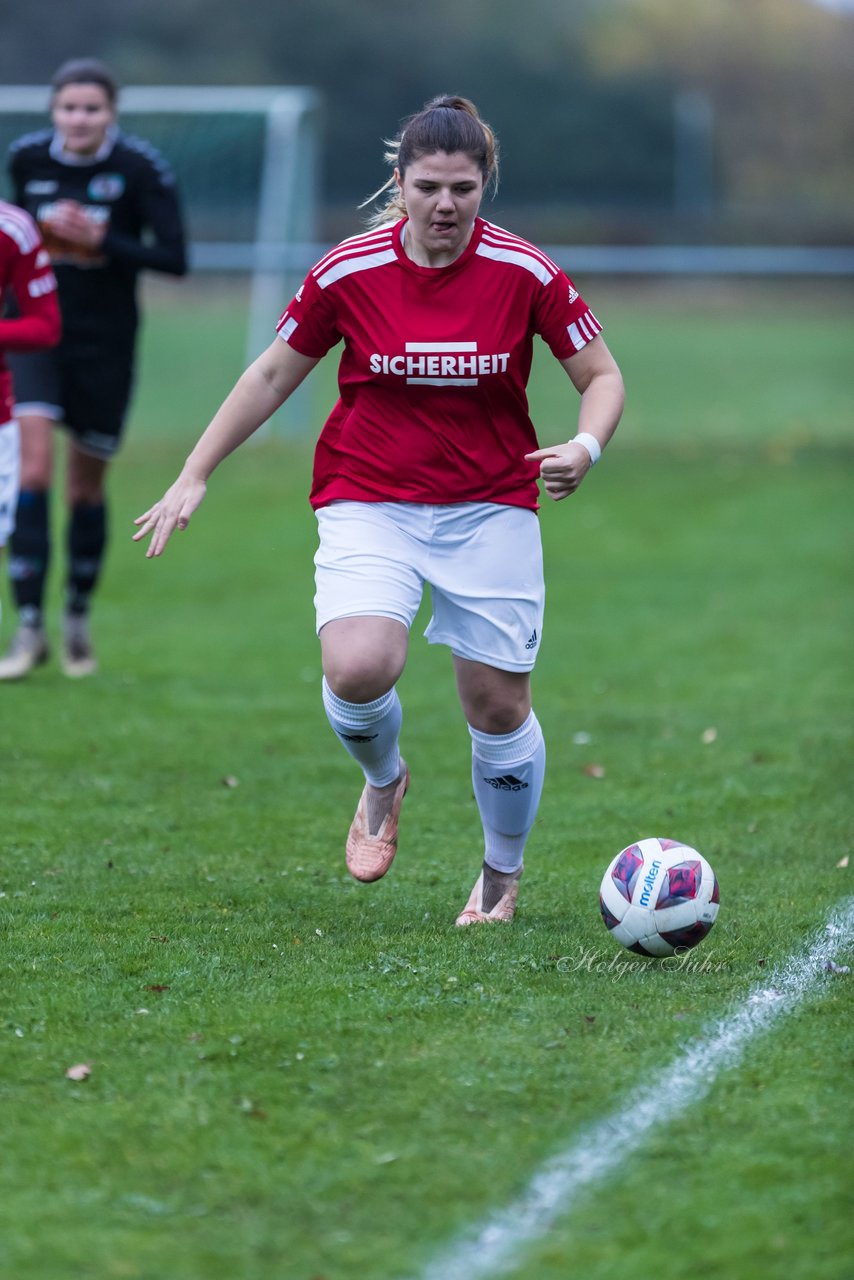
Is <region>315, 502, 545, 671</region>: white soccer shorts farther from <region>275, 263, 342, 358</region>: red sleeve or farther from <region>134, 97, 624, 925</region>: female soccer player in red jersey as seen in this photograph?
<region>275, 263, 342, 358</region>: red sleeve

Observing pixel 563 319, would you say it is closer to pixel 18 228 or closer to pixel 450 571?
pixel 450 571

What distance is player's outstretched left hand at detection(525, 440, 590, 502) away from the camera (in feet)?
13.9

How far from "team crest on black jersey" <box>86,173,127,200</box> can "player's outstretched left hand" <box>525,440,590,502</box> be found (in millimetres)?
4580

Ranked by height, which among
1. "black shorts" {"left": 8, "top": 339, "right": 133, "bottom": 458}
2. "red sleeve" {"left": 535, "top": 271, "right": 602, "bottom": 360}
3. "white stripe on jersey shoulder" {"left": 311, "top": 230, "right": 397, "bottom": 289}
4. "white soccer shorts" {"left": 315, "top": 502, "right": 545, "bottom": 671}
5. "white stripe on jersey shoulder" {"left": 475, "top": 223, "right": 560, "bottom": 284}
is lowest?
"black shorts" {"left": 8, "top": 339, "right": 133, "bottom": 458}

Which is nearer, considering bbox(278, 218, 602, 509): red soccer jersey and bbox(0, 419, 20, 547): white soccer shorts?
bbox(278, 218, 602, 509): red soccer jersey

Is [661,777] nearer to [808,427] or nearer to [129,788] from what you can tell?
[129,788]

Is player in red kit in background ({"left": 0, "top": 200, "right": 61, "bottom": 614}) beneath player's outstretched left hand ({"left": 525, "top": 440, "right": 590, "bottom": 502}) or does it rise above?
beneath

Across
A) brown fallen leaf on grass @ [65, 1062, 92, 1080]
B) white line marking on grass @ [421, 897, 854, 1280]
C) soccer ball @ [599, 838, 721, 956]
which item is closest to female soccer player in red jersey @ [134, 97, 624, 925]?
soccer ball @ [599, 838, 721, 956]

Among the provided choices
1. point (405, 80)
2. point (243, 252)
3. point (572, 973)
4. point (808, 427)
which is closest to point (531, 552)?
point (572, 973)

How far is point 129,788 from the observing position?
6.46m

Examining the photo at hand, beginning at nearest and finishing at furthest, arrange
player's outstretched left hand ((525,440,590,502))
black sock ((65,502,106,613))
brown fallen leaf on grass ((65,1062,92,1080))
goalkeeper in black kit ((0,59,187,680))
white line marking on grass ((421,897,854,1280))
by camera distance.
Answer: white line marking on grass ((421,897,854,1280)) < brown fallen leaf on grass ((65,1062,92,1080)) < player's outstretched left hand ((525,440,590,502)) < goalkeeper in black kit ((0,59,187,680)) < black sock ((65,502,106,613))

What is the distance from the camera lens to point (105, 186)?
27.1ft

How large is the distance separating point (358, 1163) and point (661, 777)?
374cm

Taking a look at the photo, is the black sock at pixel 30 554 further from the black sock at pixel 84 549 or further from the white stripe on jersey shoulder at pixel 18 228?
the white stripe on jersey shoulder at pixel 18 228
